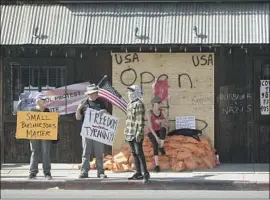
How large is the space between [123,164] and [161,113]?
1383mm

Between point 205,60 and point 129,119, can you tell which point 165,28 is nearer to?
point 205,60

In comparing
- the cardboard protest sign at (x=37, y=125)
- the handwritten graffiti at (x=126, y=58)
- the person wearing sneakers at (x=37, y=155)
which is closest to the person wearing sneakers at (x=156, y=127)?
the handwritten graffiti at (x=126, y=58)

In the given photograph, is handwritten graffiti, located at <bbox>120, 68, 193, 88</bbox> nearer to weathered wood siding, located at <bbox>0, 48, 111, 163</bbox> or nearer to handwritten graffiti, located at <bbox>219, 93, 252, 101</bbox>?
weathered wood siding, located at <bbox>0, 48, 111, 163</bbox>

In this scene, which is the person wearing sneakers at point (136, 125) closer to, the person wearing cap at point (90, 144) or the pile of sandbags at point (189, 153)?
the person wearing cap at point (90, 144)

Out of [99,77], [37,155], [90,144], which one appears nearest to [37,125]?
[37,155]

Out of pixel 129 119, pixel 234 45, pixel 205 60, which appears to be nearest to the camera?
pixel 129 119

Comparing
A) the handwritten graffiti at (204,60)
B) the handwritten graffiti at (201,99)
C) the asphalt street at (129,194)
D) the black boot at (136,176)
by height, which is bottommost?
the asphalt street at (129,194)

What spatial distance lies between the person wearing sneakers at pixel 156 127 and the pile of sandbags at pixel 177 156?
266 millimetres

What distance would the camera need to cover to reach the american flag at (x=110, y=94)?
12.6 metres

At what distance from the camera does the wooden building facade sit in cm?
1255

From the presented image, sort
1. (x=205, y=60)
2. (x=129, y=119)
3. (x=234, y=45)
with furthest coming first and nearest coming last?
(x=205, y=60) < (x=234, y=45) < (x=129, y=119)

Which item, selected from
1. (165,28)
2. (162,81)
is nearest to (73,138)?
(162,81)

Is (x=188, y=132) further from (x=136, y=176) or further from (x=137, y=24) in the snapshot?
(x=137, y=24)

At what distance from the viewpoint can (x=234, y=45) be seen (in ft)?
39.7
